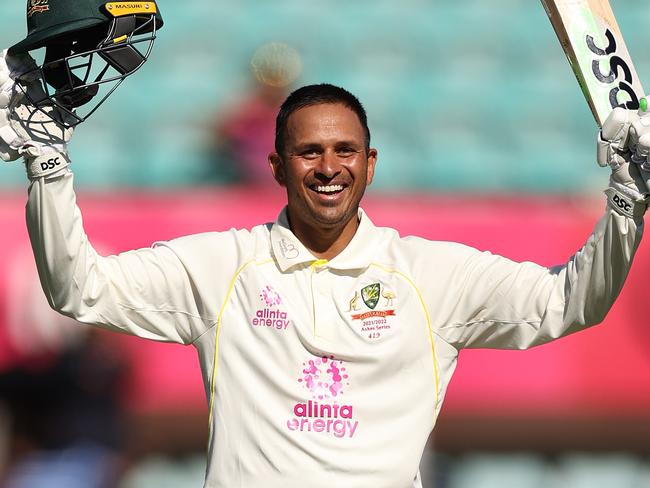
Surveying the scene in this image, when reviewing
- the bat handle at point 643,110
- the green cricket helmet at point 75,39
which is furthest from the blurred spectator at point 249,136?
the bat handle at point 643,110

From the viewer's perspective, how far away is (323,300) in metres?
2.92

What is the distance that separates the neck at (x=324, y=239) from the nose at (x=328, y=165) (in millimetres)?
152

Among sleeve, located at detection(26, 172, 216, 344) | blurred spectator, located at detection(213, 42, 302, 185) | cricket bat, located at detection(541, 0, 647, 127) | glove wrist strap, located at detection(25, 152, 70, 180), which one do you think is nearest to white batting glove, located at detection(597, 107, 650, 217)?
cricket bat, located at detection(541, 0, 647, 127)

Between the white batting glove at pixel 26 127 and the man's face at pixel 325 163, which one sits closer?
the white batting glove at pixel 26 127

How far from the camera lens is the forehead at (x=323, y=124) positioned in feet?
9.64

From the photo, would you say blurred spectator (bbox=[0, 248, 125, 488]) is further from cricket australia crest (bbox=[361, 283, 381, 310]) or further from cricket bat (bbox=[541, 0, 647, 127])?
cricket bat (bbox=[541, 0, 647, 127])

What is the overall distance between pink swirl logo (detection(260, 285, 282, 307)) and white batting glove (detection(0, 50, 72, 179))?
0.53m

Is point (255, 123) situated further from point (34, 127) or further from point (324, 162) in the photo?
point (34, 127)

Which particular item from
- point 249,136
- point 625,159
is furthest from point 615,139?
point 249,136

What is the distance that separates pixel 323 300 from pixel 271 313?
0.12 m

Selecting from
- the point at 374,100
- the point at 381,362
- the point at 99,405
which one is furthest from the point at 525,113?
the point at 381,362

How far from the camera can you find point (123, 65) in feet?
9.39

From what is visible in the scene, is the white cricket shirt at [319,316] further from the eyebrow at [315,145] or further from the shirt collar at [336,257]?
the eyebrow at [315,145]

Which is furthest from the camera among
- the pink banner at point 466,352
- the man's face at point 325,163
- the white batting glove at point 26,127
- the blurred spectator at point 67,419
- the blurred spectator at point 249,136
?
the blurred spectator at point 249,136
